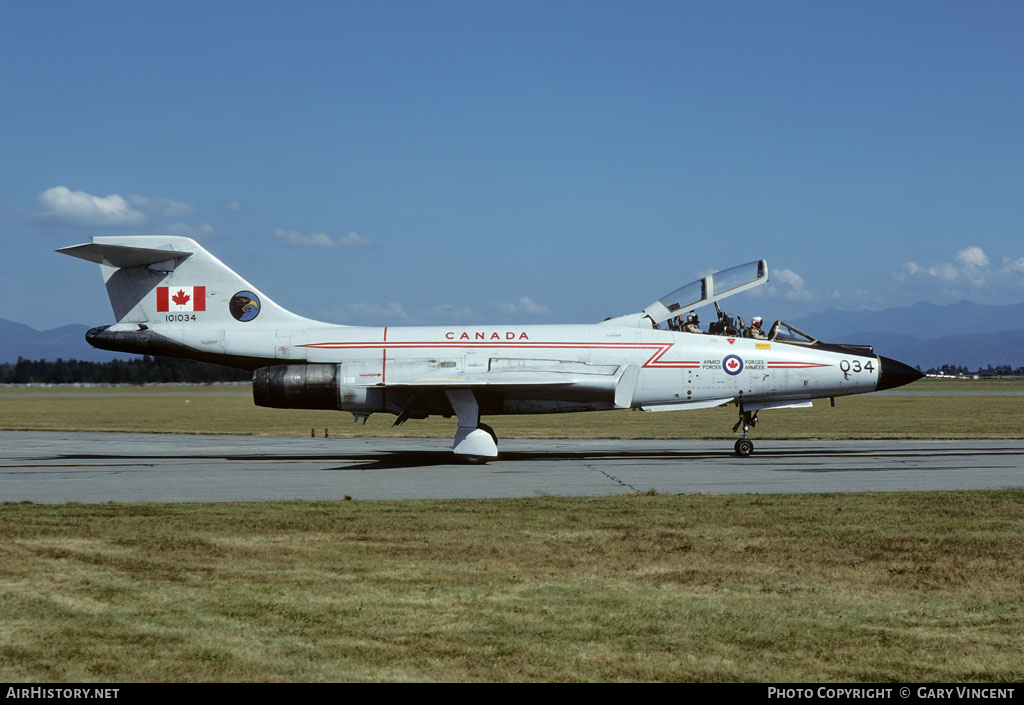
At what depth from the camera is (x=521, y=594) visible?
7.92 m

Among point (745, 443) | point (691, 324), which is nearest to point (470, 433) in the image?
point (691, 324)

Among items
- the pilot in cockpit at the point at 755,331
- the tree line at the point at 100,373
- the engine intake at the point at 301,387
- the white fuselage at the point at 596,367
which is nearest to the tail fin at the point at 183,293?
the engine intake at the point at 301,387

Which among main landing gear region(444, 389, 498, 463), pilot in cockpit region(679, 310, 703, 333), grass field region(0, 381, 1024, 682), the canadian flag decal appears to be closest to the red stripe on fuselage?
pilot in cockpit region(679, 310, 703, 333)

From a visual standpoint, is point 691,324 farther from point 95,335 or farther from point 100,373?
point 100,373

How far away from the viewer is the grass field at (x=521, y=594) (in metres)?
6.04

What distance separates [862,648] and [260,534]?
7004 millimetres

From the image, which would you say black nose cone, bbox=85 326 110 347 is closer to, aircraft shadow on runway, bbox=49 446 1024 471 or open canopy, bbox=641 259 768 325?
aircraft shadow on runway, bbox=49 446 1024 471

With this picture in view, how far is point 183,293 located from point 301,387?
4.06 m

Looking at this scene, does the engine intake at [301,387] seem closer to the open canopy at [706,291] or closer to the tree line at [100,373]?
the open canopy at [706,291]

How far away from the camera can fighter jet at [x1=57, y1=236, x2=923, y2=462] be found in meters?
21.1

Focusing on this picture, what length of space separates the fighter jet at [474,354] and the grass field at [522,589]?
7.37 metres

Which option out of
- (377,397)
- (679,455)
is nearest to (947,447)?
(679,455)

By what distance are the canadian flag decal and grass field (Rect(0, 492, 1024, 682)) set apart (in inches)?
409

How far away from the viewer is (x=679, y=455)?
22594 mm
